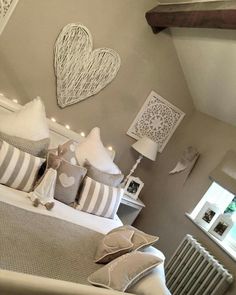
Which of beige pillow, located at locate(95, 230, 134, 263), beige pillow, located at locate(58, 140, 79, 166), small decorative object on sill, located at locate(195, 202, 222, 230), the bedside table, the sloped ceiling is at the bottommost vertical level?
the bedside table

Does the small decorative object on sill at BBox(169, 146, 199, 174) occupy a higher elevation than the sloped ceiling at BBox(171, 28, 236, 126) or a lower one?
lower

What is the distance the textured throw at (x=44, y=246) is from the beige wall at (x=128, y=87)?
51.0 inches

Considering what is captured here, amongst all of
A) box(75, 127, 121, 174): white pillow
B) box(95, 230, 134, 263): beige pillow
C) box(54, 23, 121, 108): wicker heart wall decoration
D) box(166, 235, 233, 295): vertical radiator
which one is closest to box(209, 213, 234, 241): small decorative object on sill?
box(166, 235, 233, 295): vertical radiator

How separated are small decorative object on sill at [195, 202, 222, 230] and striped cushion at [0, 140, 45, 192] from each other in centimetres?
156

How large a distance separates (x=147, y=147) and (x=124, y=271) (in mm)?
1819

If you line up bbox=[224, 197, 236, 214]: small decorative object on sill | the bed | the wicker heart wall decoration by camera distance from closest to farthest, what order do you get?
the bed
bbox=[224, 197, 236, 214]: small decorative object on sill
the wicker heart wall decoration

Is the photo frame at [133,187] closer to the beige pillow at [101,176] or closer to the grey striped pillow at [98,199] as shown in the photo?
the beige pillow at [101,176]

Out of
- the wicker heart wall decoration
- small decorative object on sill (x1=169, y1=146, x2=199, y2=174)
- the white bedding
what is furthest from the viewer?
small decorative object on sill (x1=169, y1=146, x2=199, y2=174)

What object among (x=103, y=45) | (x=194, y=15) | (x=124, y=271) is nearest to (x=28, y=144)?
(x=124, y=271)

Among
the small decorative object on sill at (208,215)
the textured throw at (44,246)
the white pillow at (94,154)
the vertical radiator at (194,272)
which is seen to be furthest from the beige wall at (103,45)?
the textured throw at (44,246)

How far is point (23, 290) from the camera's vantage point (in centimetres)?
86

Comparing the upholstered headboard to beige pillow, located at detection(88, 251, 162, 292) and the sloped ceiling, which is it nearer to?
the sloped ceiling

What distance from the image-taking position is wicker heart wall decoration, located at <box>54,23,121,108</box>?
9.81ft

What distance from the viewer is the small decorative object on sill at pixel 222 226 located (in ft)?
8.91
